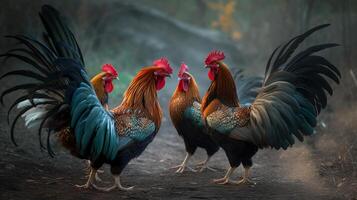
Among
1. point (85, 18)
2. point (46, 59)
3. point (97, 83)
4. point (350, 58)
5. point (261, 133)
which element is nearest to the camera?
point (46, 59)

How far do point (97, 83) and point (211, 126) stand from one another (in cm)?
169

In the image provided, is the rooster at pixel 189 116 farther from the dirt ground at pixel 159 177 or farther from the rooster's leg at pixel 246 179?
the rooster's leg at pixel 246 179

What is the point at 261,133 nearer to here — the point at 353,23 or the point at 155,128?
the point at 155,128

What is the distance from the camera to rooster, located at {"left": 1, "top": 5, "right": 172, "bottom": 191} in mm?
5375

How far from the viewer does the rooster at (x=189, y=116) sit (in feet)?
24.5

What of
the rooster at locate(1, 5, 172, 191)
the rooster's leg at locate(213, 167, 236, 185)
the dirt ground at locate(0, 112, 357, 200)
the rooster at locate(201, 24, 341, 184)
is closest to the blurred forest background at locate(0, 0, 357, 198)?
the dirt ground at locate(0, 112, 357, 200)

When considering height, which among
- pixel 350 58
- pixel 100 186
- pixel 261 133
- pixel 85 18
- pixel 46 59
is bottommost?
pixel 100 186

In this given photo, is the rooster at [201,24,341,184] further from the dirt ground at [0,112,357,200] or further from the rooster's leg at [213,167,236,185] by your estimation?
the dirt ground at [0,112,357,200]

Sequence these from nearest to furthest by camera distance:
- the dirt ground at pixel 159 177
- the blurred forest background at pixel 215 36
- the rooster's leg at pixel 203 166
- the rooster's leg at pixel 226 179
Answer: the dirt ground at pixel 159 177
the rooster's leg at pixel 226 179
the rooster's leg at pixel 203 166
the blurred forest background at pixel 215 36

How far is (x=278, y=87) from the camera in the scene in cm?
641

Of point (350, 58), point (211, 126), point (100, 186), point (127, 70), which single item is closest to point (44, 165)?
point (100, 186)

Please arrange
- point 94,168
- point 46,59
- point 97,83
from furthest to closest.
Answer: point 97,83 < point 94,168 < point 46,59

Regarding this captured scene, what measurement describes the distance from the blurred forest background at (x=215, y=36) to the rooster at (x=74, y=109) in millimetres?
2911

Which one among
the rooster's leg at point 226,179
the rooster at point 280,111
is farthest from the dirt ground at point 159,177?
the rooster at point 280,111
